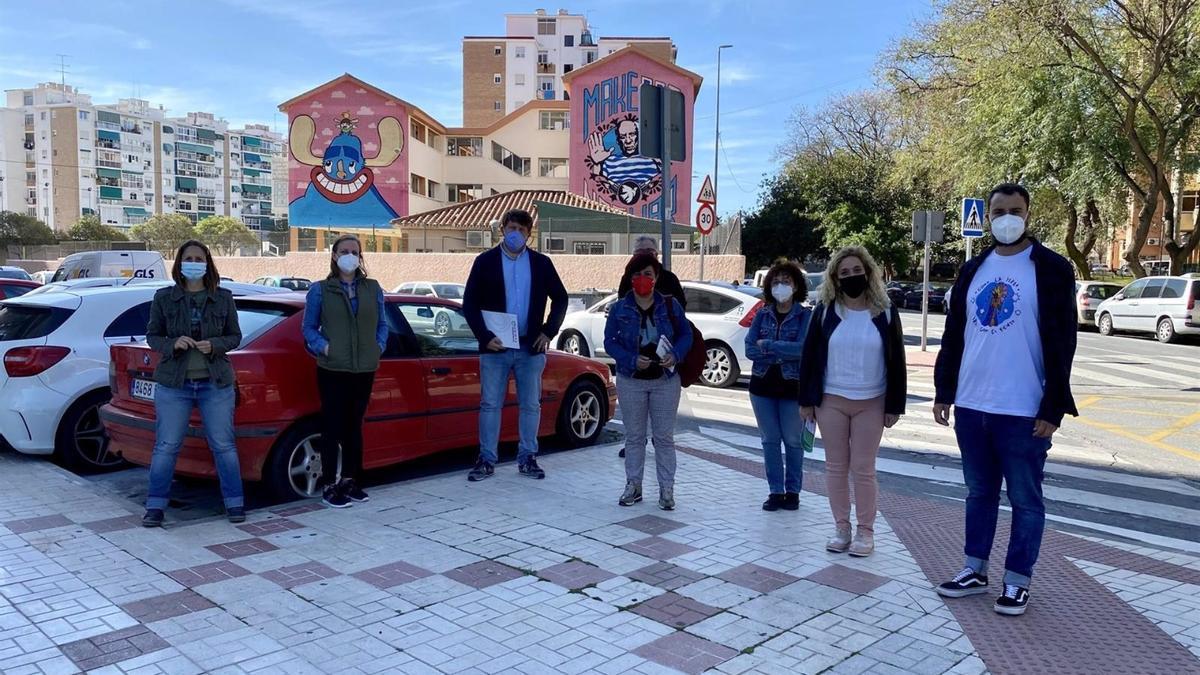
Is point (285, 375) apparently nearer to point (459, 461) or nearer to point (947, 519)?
point (459, 461)

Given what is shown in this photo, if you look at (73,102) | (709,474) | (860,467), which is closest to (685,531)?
(860,467)

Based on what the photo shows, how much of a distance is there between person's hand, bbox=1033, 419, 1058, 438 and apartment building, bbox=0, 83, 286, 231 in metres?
119

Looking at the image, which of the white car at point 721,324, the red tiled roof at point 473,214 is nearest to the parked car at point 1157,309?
the red tiled roof at point 473,214

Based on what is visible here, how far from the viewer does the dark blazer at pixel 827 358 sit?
4750mm

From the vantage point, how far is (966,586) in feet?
14.4

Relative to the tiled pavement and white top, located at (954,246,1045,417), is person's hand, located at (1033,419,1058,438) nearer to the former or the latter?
white top, located at (954,246,1045,417)

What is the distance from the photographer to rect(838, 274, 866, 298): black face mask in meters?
4.82

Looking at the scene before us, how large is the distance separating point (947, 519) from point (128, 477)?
6219 millimetres

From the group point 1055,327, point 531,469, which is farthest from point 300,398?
point 1055,327

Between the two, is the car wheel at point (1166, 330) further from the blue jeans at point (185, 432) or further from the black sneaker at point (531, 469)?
the blue jeans at point (185, 432)

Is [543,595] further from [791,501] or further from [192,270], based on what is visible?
[192,270]

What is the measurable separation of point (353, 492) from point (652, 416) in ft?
6.87

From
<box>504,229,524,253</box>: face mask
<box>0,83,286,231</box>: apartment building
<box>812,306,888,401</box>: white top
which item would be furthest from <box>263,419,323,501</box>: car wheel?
<box>0,83,286,231</box>: apartment building

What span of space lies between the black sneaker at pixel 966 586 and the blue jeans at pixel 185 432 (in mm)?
4148
